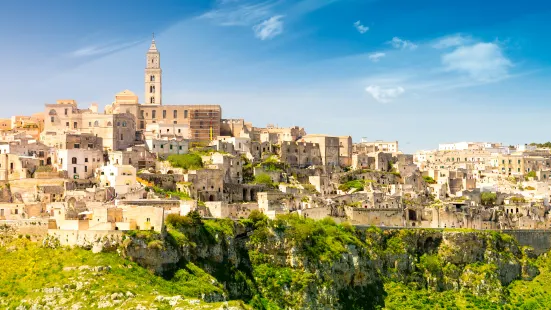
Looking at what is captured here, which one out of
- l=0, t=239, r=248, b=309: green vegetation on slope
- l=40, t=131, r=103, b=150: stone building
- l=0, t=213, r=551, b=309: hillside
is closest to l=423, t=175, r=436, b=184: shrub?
l=0, t=213, r=551, b=309: hillside

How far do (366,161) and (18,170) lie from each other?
42.6 meters

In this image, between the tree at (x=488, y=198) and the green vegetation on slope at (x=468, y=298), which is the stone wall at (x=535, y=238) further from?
the tree at (x=488, y=198)

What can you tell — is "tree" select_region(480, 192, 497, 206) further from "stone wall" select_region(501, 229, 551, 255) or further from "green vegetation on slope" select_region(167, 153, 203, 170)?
"green vegetation on slope" select_region(167, 153, 203, 170)

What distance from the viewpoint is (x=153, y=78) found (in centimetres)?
9612

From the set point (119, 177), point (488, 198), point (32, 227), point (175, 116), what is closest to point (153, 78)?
point (175, 116)

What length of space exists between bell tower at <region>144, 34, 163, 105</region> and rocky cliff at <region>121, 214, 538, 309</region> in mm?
37922

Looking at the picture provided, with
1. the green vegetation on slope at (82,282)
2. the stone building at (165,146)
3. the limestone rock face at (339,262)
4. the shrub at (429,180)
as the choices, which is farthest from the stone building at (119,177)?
the shrub at (429,180)

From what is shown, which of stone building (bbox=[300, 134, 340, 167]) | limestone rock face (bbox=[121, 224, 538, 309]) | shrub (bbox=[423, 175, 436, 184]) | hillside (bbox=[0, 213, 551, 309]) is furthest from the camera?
shrub (bbox=[423, 175, 436, 184])

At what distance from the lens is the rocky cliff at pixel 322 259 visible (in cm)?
5334

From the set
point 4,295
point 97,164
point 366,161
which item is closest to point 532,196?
point 366,161

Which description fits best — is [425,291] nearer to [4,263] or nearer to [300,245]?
[300,245]

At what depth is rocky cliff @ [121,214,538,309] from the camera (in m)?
53.3

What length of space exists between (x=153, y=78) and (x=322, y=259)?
43172 mm

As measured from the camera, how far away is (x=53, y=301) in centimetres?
4381
